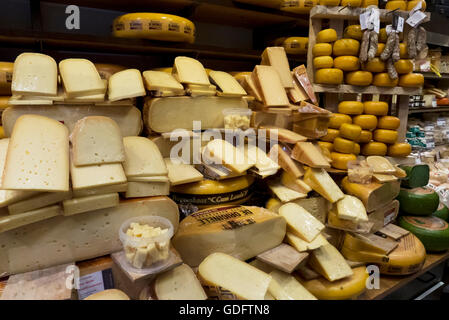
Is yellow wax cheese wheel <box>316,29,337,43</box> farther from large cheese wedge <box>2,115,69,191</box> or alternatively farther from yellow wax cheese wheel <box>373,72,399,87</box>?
large cheese wedge <box>2,115,69,191</box>

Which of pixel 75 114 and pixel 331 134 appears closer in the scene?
pixel 75 114

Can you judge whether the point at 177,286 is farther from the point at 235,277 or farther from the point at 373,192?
the point at 373,192

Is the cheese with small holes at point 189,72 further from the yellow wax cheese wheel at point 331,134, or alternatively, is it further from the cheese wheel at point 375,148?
the cheese wheel at point 375,148

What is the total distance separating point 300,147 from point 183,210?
0.68 metres

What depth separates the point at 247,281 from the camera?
1023mm

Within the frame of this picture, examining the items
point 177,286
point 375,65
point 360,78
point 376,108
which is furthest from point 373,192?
point 177,286

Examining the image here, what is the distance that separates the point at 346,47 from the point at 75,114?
1.68 meters

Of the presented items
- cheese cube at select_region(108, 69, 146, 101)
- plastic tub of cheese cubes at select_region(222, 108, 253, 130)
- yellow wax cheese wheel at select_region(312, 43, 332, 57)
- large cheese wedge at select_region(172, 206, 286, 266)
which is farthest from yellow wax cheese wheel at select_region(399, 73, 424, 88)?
cheese cube at select_region(108, 69, 146, 101)

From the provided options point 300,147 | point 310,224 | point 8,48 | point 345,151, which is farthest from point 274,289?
point 8,48

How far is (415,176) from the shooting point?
2.09 m

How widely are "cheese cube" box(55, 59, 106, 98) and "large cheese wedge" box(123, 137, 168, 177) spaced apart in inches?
10.9

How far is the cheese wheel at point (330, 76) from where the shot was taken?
204 cm

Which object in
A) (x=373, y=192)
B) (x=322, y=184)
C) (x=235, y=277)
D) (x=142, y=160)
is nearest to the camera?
(x=235, y=277)
